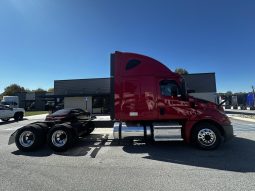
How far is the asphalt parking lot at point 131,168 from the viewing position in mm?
4570

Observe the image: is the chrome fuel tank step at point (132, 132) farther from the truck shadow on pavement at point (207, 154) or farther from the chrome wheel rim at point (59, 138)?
the chrome wheel rim at point (59, 138)

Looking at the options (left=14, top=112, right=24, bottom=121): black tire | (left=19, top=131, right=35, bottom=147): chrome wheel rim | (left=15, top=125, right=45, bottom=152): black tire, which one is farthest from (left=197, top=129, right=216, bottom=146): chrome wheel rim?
(left=14, top=112, right=24, bottom=121): black tire

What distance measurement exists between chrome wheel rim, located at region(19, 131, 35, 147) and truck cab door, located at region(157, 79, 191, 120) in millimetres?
4774

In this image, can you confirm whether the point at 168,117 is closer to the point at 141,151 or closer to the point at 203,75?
the point at 141,151

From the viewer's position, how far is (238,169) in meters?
5.44

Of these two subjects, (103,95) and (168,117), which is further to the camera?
(103,95)

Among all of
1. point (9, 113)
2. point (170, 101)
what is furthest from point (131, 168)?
point (9, 113)

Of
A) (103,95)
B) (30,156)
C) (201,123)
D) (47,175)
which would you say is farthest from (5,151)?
(103,95)

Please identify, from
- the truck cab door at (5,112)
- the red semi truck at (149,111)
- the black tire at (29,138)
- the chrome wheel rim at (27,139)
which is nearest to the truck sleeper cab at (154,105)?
the red semi truck at (149,111)

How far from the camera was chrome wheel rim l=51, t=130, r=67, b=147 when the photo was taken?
788 cm

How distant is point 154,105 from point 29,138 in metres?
4.81

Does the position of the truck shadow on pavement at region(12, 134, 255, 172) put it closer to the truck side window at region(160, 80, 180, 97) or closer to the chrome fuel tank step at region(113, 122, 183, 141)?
Result: the chrome fuel tank step at region(113, 122, 183, 141)

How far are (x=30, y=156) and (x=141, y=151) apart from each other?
12.1ft

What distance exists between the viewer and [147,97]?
816 centimetres
